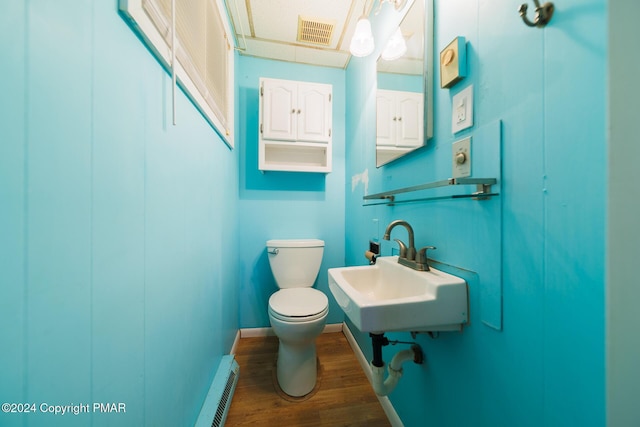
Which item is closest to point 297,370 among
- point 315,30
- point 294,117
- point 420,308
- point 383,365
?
point 383,365

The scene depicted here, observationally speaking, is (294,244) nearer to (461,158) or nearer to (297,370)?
(297,370)

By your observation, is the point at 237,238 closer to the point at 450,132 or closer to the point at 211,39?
the point at 211,39

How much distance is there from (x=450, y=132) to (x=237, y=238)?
5.19 feet

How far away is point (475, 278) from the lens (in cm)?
62

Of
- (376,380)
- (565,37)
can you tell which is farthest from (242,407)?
(565,37)

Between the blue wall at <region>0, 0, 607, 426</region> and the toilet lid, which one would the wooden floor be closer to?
the blue wall at <region>0, 0, 607, 426</region>

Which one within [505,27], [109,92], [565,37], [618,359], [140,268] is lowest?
[618,359]

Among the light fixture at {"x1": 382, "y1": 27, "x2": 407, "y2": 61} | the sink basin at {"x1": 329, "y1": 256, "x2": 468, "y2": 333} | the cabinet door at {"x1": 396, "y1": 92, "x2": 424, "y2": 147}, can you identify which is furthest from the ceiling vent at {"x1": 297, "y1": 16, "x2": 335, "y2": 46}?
the sink basin at {"x1": 329, "y1": 256, "x2": 468, "y2": 333}

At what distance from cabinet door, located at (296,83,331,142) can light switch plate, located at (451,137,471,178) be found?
1.14 metres

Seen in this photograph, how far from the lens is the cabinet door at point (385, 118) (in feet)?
3.47

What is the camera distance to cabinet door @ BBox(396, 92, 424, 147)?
85cm

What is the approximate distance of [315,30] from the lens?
149 cm

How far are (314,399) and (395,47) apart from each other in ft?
6.27

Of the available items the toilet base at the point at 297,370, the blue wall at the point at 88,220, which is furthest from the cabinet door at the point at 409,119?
the toilet base at the point at 297,370
